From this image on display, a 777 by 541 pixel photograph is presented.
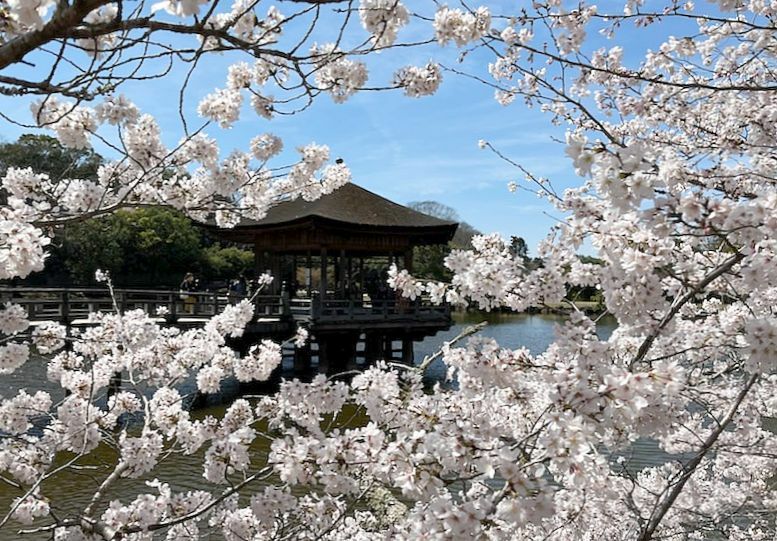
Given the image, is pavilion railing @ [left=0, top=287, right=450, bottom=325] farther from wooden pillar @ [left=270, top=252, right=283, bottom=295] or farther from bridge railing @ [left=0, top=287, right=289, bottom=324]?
wooden pillar @ [left=270, top=252, right=283, bottom=295]

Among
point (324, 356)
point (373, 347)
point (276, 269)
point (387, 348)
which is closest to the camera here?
point (324, 356)

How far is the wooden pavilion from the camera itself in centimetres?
1521

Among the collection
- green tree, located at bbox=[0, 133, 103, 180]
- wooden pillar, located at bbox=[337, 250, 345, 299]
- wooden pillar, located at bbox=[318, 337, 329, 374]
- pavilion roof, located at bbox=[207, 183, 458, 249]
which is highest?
green tree, located at bbox=[0, 133, 103, 180]

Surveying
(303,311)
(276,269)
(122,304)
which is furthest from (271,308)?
(122,304)

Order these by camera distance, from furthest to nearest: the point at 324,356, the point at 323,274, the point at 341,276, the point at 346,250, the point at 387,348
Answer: the point at 387,348 → the point at 346,250 → the point at 341,276 → the point at 324,356 → the point at 323,274

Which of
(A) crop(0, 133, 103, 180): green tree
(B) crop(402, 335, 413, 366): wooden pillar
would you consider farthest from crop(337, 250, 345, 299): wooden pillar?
(A) crop(0, 133, 103, 180): green tree

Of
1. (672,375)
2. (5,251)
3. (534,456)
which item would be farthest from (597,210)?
(5,251)

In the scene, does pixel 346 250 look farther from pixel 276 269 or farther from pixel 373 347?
pixel 373 347

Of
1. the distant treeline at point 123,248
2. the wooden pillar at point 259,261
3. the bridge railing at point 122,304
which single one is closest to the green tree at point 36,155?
the distant treeline at point 123,248

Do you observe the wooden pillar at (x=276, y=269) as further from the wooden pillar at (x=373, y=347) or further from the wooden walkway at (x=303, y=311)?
the wooden pillar at (x=373, y=347)

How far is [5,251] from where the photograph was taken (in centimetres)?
184

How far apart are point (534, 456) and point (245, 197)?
2.79 meters

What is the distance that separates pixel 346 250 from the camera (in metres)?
16.8

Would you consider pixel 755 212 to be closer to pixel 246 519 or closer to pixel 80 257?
pixel 246 519
